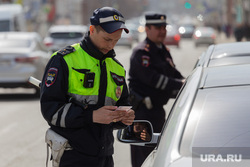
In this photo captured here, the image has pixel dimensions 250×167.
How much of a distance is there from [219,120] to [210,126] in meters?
0.07

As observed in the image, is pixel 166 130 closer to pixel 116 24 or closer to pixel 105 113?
pixel 105 113

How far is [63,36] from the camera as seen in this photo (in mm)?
25625

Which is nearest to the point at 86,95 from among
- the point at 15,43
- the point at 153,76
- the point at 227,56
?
the point at 227,56

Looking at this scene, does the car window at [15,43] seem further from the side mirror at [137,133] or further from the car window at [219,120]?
the car window at [219,120]

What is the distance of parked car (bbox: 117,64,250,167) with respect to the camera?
3109 millimetres

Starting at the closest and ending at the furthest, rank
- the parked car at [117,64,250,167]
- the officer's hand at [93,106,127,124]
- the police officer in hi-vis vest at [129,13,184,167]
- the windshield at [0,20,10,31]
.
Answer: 1. the parked car at [117,64,250,167]
2. the officer's hand at [93,106,127,124]
3. the police officer in hi-vis vest at [129,13,184,167]
4. the windshield at [0,20,10,31]

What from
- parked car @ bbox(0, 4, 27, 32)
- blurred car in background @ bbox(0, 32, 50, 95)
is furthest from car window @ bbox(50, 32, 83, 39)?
blurred car in background @ bbox(0, 32, 50, 95)

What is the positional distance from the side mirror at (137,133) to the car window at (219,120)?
23.3 inches

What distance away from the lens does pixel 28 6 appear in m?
66.1

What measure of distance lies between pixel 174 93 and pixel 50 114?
9.20 feet

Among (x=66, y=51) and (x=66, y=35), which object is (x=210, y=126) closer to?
(x=66, y=51)

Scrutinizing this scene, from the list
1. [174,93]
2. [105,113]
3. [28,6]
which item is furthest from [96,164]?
[28,6]

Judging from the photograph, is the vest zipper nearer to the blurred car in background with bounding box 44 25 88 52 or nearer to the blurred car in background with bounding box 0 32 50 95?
the blurred car in background with bounding box 0 32 50 95

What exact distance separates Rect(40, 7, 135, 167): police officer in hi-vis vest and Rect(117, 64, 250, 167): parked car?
56 cm
